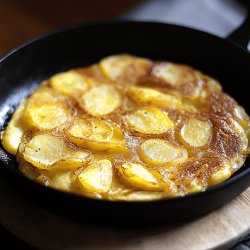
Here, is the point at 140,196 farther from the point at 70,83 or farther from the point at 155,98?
the point at 70,83

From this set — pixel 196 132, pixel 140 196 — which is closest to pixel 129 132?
pixel 196 132

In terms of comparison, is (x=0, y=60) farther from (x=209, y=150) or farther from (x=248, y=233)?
(x=248, y=233)

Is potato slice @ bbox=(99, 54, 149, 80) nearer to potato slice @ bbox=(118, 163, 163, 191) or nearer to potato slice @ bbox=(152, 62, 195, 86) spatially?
potato slice @ bbox=(152, 62, 195, 86)

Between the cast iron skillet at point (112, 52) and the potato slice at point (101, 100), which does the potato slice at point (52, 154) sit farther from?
the potato slice at point (101, 100)

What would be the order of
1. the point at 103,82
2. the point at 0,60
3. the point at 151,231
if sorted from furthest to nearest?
the point at 103,82, the point at 0,60, the point at 151,231

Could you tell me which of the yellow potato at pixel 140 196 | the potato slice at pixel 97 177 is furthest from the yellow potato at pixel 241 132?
the potato slice at pixel 97 177

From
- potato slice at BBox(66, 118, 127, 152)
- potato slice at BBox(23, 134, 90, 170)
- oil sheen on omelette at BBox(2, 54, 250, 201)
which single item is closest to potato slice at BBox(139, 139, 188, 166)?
oil sheen on omelette at BBox(2, 54, 250, 201)

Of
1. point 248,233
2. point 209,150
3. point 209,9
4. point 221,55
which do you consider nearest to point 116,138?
point 209,150
